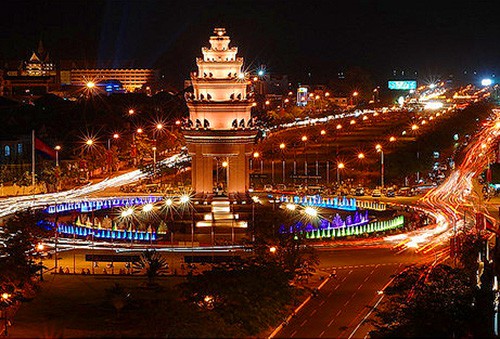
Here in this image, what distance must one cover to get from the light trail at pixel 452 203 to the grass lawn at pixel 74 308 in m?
15.4

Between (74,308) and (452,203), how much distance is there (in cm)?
3784

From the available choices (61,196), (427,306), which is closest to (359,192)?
(61,196)

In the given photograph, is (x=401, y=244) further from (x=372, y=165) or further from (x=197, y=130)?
(x=372, y=165)

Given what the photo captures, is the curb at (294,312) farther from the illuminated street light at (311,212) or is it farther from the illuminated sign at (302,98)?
the illuminated sign at (302,98)

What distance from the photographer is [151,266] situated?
151 ft

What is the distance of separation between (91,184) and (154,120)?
3770 centimetres

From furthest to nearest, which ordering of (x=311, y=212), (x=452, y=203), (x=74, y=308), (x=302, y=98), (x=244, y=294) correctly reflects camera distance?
1. (x=302, y=98)
2. (x=452, y=203)
3. (x=311, y=212)
4. (x=74, y=308)
5. (x=244, y=294)

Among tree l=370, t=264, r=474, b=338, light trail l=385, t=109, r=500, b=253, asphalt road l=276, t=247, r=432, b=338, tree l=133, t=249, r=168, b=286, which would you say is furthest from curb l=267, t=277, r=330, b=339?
light trail l=385, t=109, r=500, b=253

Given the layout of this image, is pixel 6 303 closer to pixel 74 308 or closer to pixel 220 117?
pixel 74 308

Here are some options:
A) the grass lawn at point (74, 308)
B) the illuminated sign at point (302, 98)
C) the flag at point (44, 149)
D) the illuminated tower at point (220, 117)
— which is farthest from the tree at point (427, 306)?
the illuminated sign at point (302, 98)

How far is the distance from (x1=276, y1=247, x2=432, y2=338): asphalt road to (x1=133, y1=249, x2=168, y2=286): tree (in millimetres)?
6793

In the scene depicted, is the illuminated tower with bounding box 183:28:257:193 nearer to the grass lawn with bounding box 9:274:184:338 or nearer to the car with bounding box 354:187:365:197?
the grass lawn with bounding box 9:274:184:338

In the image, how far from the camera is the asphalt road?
38.0 metres

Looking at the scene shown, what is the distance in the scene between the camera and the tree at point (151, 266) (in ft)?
150
